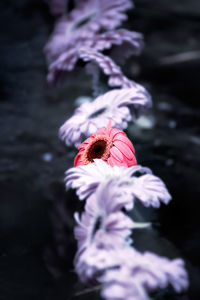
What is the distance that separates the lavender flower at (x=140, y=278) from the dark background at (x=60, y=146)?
10.9 inches

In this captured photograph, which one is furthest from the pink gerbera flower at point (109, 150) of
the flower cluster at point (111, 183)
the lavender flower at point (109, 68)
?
the lavender flower at point (109, 68)

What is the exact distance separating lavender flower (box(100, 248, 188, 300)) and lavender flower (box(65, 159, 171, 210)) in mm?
106

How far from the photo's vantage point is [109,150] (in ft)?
2.71

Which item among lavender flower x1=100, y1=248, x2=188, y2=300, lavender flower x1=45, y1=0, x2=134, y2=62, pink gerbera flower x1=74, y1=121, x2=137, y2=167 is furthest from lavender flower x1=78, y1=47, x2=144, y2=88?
lavender flower x1=100, y1=248, x2=188, y2=300

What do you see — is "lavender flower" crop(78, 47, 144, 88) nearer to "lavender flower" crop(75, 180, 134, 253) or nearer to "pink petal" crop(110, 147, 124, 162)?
"pink petal" crop(110, 147, 124, 162)

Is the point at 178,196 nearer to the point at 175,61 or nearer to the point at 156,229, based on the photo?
the point at 156,229

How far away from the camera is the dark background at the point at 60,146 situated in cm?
101

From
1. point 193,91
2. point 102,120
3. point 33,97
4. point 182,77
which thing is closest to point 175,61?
point 182,77

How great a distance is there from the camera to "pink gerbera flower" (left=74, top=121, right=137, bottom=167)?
0.81 meters

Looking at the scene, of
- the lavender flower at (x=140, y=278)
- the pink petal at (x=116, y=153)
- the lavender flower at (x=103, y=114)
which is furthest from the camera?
the lavender flower at (x=103, y=114)

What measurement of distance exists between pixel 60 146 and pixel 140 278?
1221 millimetres

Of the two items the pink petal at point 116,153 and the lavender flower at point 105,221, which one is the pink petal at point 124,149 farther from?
the lavender flower at point 105,221

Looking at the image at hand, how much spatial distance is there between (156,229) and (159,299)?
0.32 m

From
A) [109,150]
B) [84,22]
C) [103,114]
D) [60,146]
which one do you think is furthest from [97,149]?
[84,22]
